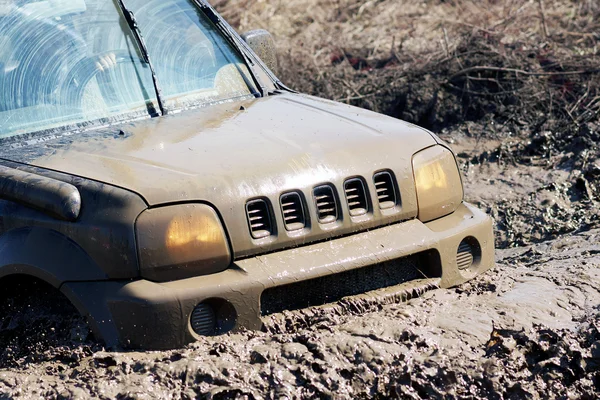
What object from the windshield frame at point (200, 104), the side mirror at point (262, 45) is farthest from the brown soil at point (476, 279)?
the side mirror at point (262, 45)

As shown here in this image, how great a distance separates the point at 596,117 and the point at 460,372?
4672 millimetres

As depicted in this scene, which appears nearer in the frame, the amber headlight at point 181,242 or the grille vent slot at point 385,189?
the amber headlight at point 181,242

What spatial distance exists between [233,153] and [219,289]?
1.91 feet

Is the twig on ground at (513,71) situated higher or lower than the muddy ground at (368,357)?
lower

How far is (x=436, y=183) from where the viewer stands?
12.6 ft

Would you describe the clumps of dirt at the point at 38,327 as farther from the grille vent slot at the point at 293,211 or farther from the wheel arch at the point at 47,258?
the grille vent slot at the point at 293,211

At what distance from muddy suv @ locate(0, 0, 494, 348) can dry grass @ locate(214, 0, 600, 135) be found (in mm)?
3877

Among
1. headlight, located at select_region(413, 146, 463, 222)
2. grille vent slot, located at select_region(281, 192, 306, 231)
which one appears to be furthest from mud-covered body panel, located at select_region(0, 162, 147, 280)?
headlight, located at select_region(413, 146, 463, 222)

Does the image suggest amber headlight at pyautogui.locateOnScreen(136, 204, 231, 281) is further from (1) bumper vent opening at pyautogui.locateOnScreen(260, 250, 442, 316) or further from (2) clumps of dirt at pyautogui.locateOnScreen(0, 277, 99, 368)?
(2) clumps of dirt at pyautogui.locateOnScreen(0, 277, 99, 368)

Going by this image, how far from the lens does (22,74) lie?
4.13m

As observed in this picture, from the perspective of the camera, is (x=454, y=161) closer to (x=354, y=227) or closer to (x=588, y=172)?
(x=354, y=227)

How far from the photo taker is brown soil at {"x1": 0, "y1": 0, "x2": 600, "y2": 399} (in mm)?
3203

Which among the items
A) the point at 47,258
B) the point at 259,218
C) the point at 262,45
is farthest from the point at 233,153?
the point at 262,45

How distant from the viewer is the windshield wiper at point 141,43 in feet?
14.1
